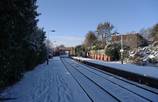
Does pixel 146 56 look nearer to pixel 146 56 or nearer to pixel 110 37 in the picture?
pixel 146 56

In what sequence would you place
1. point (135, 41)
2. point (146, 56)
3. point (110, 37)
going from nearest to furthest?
point (146, 56) < point (135, 41) < point (110, 37)

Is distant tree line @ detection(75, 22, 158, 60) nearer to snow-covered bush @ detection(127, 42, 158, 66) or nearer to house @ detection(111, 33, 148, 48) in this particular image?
house @ detection(111, 33, 148, 48)

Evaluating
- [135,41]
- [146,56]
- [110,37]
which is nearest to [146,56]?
[146,56]

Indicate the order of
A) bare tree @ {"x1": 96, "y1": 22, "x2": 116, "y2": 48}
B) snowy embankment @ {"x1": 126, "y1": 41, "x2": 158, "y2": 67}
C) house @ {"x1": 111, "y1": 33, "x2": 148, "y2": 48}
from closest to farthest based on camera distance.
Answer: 1. snowy embankment @ {"x1": 126, "y1": 41, "x2": 158, "y2": 67}
2. house @ {"x1": 111, "y1": 33, "x2": 148, "y2": 48}
3. bare tree @ {"x1": 96, "y1": 22, "x2": 116, "y2": 48}

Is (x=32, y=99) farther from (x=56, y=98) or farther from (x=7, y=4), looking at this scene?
(x=7, y=4)

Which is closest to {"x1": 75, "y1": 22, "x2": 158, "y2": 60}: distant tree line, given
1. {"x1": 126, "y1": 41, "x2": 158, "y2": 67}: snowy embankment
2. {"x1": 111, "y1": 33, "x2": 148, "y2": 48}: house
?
{"x1": 111, "y1": 33, "x2": 148, "y2": 48}: house

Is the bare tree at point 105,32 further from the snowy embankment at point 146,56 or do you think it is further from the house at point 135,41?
the snowy embankment at point 146,56

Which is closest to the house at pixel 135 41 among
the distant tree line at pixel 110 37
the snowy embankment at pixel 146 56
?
the distant tree line at pixel 110 37

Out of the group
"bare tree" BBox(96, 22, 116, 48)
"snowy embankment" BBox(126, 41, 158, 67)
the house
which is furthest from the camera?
"bare tree" BBox(96, 22, 116, 48)

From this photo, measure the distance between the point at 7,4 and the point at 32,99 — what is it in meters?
4.04

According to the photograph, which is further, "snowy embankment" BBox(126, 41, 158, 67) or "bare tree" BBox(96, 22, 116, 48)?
"bare tree" BBox(96, 22, 116, 48)

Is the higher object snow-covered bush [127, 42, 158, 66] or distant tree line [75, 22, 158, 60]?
distant tree line [75, 22, 158, 60]

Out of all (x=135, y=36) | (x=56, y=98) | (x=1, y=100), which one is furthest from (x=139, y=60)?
(x=1, y=100)

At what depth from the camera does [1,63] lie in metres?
4.38
